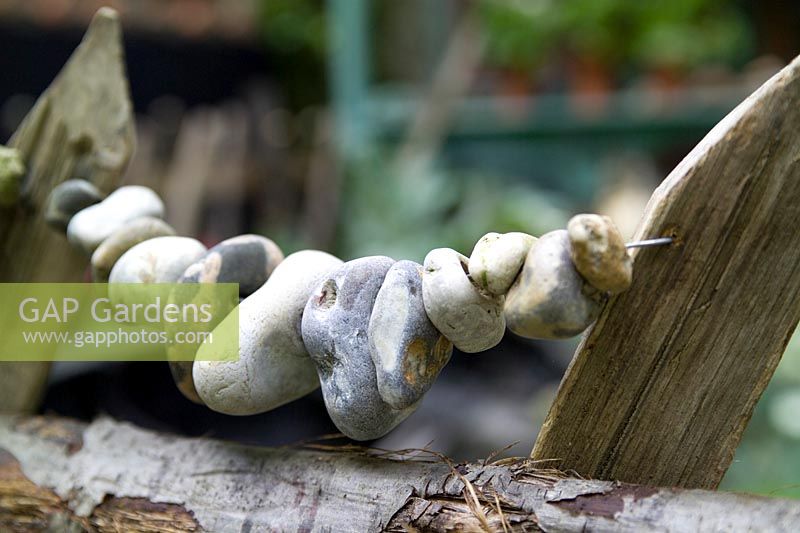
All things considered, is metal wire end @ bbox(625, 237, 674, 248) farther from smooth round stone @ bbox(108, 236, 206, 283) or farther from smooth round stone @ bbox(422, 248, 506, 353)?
smooth round stone @ bbox(108, 236, 206, 283)

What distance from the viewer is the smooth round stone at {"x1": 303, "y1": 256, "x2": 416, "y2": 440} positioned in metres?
0.63

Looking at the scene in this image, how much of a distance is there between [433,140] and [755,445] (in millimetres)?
2072

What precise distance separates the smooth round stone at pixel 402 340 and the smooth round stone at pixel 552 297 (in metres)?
0.08

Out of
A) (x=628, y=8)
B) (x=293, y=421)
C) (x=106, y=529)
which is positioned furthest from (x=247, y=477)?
(x=628, y=8)

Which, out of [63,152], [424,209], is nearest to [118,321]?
[63,152]

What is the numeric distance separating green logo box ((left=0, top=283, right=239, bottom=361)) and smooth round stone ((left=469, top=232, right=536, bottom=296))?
0.23m

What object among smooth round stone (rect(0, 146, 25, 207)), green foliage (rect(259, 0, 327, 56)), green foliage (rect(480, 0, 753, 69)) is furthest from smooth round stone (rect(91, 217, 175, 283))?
green foliage (rect(259, 0, 327, 56))

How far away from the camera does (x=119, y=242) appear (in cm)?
81

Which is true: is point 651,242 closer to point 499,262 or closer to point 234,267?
point 499,262

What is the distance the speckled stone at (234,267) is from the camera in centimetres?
73

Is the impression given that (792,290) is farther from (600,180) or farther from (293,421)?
(600,180)

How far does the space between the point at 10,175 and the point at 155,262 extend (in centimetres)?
25

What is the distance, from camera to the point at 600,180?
3309mm

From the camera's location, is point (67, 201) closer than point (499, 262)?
No
